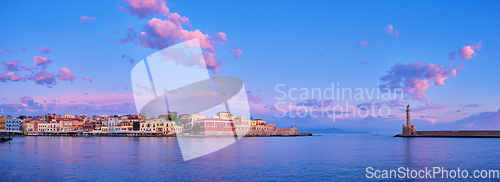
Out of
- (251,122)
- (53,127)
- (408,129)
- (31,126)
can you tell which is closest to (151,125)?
(53,127)

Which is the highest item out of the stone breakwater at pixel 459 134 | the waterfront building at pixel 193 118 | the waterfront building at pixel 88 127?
the waterfront building at pixel 193 118

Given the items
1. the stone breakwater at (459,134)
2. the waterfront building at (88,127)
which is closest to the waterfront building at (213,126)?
the waterfront building at (88,127)

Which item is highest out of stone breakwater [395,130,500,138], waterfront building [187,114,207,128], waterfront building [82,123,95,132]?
waterfront building [187,114,207,128]

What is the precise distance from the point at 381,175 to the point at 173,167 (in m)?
14.8

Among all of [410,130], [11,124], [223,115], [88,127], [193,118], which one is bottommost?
[410,130]

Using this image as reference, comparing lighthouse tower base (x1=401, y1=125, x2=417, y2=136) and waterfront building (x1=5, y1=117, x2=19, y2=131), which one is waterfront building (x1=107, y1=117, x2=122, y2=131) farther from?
lighthouse tower base (x1=401, y1=125, x2=417, y2=136)

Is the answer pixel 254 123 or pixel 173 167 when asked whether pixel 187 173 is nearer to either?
pixel 173 167

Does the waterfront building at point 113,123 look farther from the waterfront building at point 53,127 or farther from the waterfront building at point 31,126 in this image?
the waterfront building at point 31,126

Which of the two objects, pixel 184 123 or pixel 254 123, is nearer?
pixel 184 123

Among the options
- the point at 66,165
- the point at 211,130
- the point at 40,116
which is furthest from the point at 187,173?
the point at 40,116

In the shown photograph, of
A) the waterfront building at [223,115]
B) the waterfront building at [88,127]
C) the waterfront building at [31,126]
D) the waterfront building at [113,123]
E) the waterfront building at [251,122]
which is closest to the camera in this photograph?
the waterfront building at [113,123]

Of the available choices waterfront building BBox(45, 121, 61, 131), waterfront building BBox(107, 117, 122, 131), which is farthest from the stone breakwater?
waterfront building BBox(45, 121, 61, 131)

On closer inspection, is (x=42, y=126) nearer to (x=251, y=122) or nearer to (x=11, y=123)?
(x=11, y=123)

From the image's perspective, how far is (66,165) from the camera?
26844 mm
